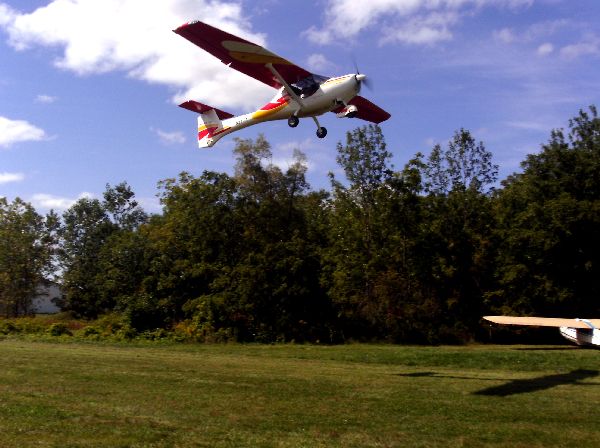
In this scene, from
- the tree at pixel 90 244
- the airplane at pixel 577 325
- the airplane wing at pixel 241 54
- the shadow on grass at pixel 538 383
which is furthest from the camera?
the tree at pixel 90 244

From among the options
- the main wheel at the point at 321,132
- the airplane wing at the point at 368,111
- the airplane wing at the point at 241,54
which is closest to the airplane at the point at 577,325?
the airplane wing at the point at 368,111

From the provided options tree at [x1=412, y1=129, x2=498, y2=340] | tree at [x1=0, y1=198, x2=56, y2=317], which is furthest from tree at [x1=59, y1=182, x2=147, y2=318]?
tree at [x1=412, y1=129, x2=498, y2=340]

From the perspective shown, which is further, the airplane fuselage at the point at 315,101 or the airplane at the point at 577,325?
the airplane at the point at 577,325

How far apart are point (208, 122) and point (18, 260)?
40.0 metres

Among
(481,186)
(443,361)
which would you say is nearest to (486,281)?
(481,186)

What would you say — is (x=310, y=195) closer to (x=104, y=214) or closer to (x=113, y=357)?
(x=113, y=357)

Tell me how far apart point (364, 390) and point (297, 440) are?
5.20 metres

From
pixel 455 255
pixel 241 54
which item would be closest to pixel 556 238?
pixel 455 255

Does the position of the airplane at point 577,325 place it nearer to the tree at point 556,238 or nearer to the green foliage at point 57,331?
the tree at point 556,238

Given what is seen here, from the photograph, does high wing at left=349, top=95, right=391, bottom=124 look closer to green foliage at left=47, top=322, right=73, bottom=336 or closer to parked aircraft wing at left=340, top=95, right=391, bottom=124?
parked aircraft wing at left=340, top=95, right=391, bottom=124

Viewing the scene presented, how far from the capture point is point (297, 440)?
27.6ft

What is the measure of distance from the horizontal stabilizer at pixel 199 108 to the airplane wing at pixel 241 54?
3.07m

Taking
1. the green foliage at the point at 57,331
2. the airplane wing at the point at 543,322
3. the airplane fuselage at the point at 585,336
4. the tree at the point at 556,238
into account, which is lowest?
the green foliage at the point at 57,331

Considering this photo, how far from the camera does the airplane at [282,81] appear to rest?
1403 centimetres
